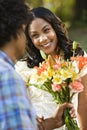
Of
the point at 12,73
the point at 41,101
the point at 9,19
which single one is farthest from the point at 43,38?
the point at 12,73

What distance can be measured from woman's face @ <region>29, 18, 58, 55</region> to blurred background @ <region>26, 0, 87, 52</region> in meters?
13.8

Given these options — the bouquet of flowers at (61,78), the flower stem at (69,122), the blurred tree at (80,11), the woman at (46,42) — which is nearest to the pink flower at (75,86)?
the bouquet of flowers at (61,78)

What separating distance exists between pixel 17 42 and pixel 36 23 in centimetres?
153

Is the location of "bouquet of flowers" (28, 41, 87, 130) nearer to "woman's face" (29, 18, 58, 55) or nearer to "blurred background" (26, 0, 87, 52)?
"woman's face" (29, 18, 58, 55)

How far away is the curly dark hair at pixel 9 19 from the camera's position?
82.7 inches

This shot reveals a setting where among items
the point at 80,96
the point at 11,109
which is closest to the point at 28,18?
the point at 11,109

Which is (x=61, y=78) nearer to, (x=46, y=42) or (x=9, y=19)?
(x=46, y=42)

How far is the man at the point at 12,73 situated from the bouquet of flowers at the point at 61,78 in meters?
0.83

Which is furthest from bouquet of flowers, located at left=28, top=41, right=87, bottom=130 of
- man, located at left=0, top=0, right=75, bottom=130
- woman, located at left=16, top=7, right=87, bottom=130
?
man, located at left=0, top=0, right=75, bottom=130

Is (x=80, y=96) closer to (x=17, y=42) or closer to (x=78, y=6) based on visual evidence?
(x=17, y=42)

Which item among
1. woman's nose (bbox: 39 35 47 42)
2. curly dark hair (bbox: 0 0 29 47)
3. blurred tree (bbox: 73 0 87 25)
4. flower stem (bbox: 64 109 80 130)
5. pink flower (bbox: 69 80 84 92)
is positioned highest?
blurred tree (bbox: 73 0 87 25)

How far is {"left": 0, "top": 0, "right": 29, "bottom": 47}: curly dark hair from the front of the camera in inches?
82.7

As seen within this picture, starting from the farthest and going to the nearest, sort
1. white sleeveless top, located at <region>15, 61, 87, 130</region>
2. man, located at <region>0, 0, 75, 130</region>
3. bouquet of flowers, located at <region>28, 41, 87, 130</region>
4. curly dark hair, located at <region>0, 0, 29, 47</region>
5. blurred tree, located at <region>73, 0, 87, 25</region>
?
1. blurred tree, located at <region>73, 0, 87, 25</region>
2. white sleeveless top, located at <region>15, 61, 87, 130</region>
3. bouquet of flowers, located at <region>28, 41, 87, 130</region>
4. curly dark hair, located at <region>0, 0, 29, 47</region>
5. man, located at <region>0, 0, 75, 130</region>

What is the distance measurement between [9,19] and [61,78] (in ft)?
3.06
